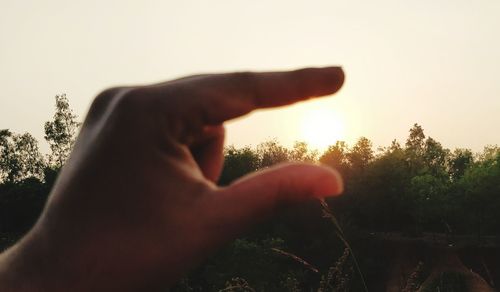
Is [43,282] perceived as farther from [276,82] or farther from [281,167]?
[276,82]

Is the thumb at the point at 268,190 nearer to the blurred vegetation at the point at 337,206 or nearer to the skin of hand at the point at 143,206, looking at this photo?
the skin of hand at the point at 143,206

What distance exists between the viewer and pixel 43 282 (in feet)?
4.38

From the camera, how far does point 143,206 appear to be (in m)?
1.34

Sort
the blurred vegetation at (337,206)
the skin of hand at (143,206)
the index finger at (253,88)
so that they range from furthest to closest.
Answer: the blurred vegetation at (337,206), the index finger at (253,88), the skin of hand at (143,206)

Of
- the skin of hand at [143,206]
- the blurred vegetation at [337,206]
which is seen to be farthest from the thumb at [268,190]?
the blurred vegetation at [337,206]

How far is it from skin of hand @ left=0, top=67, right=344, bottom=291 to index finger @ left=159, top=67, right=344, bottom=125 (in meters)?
0.03

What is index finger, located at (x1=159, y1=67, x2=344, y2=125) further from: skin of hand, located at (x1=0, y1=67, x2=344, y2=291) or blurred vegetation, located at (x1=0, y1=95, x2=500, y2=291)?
blurred vegetation, located at (x1=0, y1=95, x2=500, y2=291)

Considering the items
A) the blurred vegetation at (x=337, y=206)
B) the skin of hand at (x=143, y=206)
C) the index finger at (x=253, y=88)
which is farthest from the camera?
the blurred vegetation at (x=337, y=206)

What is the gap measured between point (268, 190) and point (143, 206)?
1.09 feet

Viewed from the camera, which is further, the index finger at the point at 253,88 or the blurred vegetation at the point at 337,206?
the blurred vegetation at the point at 337,206

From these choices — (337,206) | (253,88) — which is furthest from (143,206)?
(337,206)

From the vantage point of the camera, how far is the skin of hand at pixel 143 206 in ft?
4.38

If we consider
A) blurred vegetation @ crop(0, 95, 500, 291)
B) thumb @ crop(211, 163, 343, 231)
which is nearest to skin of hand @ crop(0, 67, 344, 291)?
thumb @ crop(211, 163, 343, 231)

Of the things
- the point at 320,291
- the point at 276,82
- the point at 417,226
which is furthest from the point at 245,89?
the point at 417,226
